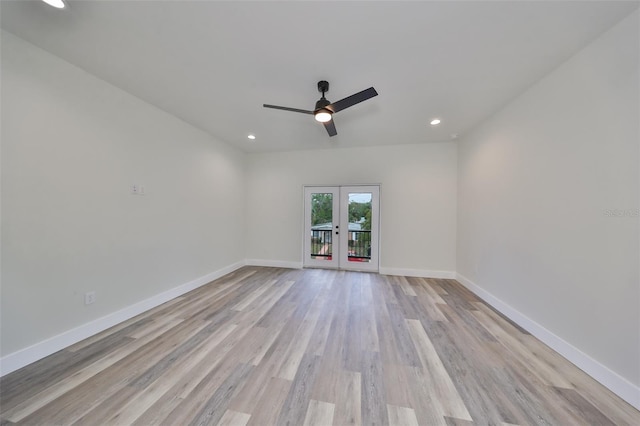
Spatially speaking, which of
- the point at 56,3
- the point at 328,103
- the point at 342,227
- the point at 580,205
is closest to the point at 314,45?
the point at 328,103

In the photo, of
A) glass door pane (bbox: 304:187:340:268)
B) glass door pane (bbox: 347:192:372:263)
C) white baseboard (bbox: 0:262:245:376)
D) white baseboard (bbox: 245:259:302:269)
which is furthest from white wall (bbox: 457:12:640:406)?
white baseboard (bbox: 0:262:245:376)

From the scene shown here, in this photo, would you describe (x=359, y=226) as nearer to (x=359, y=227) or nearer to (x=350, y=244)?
(x=359, y=227)

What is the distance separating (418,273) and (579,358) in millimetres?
2556

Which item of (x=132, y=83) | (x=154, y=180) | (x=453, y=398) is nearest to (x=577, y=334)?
(x=453, y=398)

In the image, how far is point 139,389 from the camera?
152 cm

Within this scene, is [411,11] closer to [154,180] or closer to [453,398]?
[453,398]

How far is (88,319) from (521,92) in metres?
5.50

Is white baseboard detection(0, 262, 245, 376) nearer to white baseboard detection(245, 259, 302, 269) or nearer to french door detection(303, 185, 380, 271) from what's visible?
white baseboard detection(245, 259, 302, 269)

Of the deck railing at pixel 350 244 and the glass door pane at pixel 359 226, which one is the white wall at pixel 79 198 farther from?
the glass door pane at pixel 359 226

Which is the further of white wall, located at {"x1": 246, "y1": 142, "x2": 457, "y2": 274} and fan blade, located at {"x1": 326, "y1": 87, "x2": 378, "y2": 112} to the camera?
white wall, located at {"x1": 246, "y1": 142, "x2": 457, "y2": 274}

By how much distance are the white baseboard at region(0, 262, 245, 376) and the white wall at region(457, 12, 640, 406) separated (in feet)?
15.3

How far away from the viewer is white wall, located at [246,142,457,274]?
13.9 feet

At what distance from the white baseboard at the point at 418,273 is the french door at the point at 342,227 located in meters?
0.28

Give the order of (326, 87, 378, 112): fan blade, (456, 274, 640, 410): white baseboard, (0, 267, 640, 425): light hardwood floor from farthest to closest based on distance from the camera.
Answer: (326, 87, 378, 112): fan blade < (456, 274, 640, 410): white baseboard < (0, 267, 640, 425): light hardwood floor
